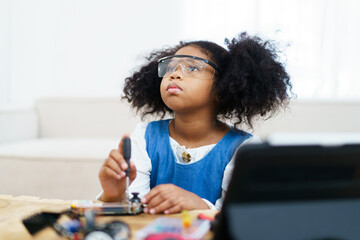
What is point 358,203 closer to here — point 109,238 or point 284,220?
point 284,220

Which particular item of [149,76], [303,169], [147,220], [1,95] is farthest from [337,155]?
[1,95]

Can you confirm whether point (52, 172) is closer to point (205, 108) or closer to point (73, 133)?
point (73, 133)

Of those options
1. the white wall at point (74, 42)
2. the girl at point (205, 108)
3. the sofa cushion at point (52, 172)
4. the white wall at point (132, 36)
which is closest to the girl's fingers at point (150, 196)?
the girl at point (205, 108)

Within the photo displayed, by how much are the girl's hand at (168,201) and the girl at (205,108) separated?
0.31m

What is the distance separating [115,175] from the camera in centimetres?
88

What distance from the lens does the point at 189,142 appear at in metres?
1.35

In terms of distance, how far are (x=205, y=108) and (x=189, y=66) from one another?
172 millimetres

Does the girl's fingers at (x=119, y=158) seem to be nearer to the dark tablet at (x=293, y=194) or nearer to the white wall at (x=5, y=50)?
the dark tablet at (x=293, y=194)

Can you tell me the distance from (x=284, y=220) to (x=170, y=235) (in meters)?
0.18

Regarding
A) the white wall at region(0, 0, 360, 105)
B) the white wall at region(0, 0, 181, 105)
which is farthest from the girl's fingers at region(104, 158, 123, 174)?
the white wall at region(0, 0, 181, 105)

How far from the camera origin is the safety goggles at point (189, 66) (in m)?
1.26

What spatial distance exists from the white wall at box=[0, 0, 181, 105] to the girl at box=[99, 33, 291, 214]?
5.96ft

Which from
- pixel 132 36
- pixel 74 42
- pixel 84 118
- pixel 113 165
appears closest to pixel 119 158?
pixel 113 165

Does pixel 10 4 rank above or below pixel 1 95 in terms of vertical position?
above
